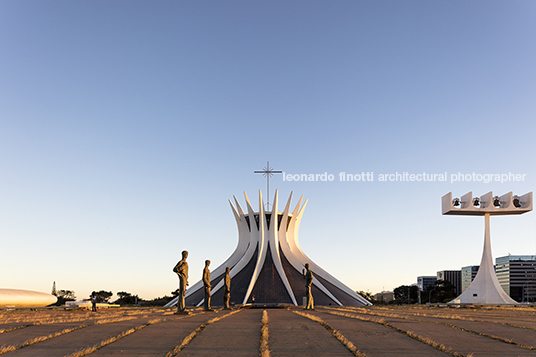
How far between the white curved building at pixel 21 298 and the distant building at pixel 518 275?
166 m

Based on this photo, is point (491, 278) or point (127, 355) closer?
point (127, 355)

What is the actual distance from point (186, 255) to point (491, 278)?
43.0 meters

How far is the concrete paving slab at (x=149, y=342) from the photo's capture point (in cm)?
630

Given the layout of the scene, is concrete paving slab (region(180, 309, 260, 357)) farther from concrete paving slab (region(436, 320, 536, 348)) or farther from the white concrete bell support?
the white concrete bell support

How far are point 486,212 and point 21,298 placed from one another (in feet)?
148

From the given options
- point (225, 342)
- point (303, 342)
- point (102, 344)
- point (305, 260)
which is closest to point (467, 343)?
point (303, 342)

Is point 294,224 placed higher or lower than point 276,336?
higher

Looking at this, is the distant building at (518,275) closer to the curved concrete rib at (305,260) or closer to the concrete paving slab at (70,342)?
the curved concrete rib at (305,260)

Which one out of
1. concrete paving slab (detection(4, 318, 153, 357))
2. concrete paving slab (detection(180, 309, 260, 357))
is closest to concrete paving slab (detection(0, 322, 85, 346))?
concrete paving slab (detection(4, 318, 153, 357))

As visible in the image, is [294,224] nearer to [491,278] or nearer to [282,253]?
[282,253]

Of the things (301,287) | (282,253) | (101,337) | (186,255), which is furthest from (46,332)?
(282,253)

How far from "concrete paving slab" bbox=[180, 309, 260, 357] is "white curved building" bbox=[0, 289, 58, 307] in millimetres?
29320

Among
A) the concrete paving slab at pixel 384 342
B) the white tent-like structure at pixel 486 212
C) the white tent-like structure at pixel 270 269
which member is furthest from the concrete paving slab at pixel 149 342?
the white tent-like structure at pixel 486 212

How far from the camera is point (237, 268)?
44.0 m
